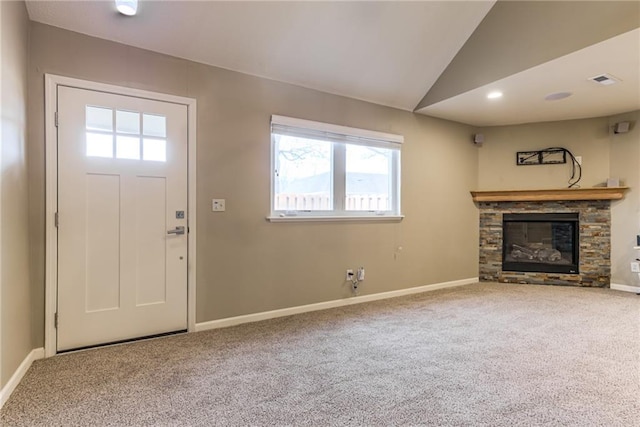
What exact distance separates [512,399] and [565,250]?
3.91 m

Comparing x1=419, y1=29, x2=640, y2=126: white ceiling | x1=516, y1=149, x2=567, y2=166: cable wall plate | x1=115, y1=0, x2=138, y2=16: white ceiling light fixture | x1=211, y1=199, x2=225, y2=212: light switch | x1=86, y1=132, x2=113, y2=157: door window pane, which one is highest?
x1=115, y1=0, x2=138, y2=16: white ceiling light fixture

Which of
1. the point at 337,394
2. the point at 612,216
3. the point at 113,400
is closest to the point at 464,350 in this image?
the point at 337,394

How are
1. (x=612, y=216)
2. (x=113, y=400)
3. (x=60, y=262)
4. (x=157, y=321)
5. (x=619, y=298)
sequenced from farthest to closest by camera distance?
1. (x=612, y=216)
2. (x=619, y=298)
3. (x=157, y=321)
4. (x=60, y=262)
5. (x=113, y=400)

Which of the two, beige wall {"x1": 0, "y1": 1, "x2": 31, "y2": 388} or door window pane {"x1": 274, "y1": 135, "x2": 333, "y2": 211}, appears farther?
door window pane {"x1": 274, "y1": 135, "x2": 333, "y2": 211}

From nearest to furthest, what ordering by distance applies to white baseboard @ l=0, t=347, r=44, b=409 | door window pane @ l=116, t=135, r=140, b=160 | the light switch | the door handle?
white baseboard @ l=0, t=347, r=44, b=409 → door window pane @ l=116, t=135, r=140, b=160 → the door handle → the light switch

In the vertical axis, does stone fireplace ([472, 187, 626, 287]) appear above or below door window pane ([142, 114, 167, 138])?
below

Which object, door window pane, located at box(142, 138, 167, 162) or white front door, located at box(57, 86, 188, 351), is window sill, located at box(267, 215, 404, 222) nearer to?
white front door, located at box(57, 86, 188, 351)

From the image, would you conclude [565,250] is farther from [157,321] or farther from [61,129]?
[61,129]

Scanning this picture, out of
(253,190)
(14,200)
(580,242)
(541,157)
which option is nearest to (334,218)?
(253,190)

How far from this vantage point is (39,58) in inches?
93.9

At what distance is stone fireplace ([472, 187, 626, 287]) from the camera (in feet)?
15.2

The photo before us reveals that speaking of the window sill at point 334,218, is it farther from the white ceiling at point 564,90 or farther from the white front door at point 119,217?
the white ceiling at point 564,90

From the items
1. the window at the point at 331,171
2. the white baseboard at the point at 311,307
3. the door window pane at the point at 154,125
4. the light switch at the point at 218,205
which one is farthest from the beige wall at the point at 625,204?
the door window pane at the point at 154,125

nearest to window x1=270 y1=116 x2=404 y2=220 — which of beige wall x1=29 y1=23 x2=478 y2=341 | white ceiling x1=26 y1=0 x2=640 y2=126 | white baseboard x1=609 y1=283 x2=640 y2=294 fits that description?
beige wall x1=29 y1=23 x2=478 y2=341
